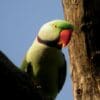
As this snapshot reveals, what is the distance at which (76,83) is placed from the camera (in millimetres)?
1769

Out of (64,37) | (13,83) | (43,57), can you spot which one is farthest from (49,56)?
(13,83)

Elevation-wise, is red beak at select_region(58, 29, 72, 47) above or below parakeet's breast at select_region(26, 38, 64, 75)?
above

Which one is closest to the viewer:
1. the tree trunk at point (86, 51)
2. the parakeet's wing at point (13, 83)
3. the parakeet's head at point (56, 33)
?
the parakeet's wing at point (13, 83)

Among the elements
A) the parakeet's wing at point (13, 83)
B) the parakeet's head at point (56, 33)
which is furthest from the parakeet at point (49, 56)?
the parakeet's wing at point (13, 83)

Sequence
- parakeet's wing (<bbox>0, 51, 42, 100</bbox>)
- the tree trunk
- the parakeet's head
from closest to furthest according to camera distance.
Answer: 1. parakeet's wing (<bbox>0, 51, 42, 100</bbox>)
2. the tree trunk
3. the parakeet's head

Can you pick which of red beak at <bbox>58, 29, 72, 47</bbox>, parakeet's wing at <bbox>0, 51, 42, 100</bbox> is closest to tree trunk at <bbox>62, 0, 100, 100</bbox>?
red beak at <bbox>58, 29, 72, 47</bbox>

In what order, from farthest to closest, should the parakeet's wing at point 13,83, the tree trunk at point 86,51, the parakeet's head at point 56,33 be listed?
the parakeet's head at point 56,33 < the tree trunk at point 86,51 < the parakeet's wing at point 13,83

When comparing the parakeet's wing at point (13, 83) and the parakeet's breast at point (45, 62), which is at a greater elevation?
the parakeet's wing at point (13, 83)

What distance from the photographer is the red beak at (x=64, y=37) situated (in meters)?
1.80

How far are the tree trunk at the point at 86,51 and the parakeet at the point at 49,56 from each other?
7 cm

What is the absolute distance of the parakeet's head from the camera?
5.97 ft

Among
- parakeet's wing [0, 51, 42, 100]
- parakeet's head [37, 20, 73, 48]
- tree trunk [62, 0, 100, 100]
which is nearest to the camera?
parakeet's wing [0, 51, 42, 100]

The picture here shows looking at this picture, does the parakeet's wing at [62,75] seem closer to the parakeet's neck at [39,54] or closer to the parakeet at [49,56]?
the parakeet at [49,56]

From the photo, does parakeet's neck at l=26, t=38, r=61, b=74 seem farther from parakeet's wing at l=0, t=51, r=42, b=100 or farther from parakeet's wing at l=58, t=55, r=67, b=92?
parakeet's wing at l=0, t=51, r=42, b=100
